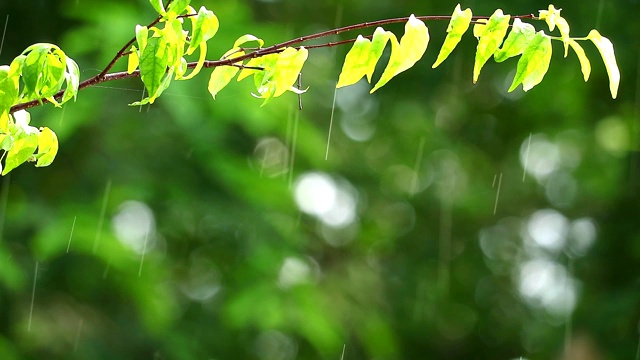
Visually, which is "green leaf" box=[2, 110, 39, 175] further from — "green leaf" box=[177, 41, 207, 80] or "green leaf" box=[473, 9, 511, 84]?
"green leaf" box=[473, 9, 511, 84]

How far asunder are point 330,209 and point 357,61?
19.1ft

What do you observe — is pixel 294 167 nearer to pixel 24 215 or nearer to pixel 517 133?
pixel 24 215

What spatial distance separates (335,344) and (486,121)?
260 centimetres

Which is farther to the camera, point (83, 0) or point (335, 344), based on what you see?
point (335, 344)

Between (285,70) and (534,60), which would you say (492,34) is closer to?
(534,60)

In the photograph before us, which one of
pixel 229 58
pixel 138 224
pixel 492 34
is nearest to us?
pixel 492 34

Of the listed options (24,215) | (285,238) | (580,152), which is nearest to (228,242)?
(285,238)

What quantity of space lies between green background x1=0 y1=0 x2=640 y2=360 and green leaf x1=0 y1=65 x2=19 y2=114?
9.05 feet

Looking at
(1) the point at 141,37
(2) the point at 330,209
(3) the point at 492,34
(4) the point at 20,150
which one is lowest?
(4) the point at 20,150

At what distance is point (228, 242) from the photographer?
545cm

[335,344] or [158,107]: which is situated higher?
[158,107]

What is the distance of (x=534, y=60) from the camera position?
5.07 feet

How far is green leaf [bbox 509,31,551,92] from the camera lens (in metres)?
1.53

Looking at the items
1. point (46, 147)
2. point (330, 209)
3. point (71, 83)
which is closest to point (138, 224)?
point (330, 209)
